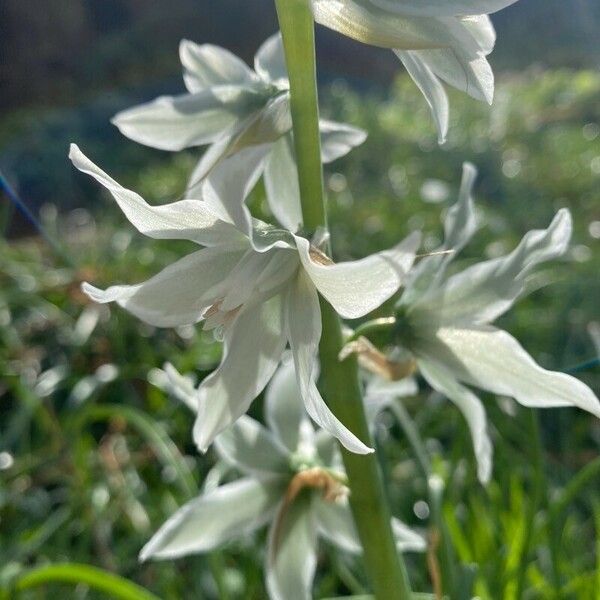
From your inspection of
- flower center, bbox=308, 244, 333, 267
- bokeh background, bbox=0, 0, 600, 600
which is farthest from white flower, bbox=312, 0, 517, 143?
bokeh background, bbox=0, 0, 600, 600

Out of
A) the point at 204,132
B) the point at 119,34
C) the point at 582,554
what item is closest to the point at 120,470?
the point at 582,554

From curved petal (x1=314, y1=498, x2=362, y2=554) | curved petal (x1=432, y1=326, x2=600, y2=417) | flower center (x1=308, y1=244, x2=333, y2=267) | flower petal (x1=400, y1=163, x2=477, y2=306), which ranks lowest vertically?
curved petal (x1=314, y1=498, x2=362, y2=554)

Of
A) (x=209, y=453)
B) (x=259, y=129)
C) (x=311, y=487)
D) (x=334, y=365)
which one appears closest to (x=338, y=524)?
(x=311, y=487)

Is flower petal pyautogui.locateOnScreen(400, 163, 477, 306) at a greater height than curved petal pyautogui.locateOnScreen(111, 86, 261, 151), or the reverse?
curved petal pyautogui.locateOnScreen(111, 86, 261, 151)

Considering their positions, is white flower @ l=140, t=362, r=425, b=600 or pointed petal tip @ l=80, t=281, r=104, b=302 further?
white flower @ l=140, t=362, r=425, b=600

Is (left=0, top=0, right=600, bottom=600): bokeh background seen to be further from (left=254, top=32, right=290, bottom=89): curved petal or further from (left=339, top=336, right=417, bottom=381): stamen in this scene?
(left=254, top=32, right=290, bottom=89): curved petal

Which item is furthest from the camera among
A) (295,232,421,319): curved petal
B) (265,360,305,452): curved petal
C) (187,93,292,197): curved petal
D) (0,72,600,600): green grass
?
(0,72,600,600): green grass
